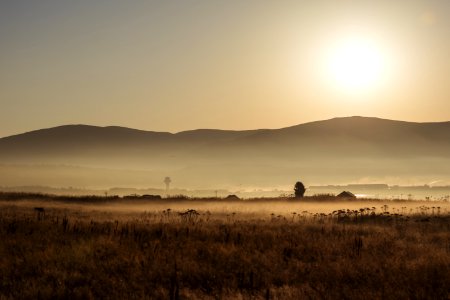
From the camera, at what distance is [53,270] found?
13938mm

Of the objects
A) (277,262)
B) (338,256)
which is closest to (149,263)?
(277,262)

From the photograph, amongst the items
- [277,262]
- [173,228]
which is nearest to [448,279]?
[277,262]

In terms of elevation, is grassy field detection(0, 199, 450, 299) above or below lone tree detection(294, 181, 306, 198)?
below

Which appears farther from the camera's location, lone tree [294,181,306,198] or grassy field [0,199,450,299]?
lone tree [294,181,306,198]

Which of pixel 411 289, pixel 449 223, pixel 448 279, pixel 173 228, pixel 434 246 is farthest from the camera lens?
pixel 449 223

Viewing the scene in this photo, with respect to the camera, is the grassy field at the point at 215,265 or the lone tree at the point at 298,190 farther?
the lone tree at the point at 298,190

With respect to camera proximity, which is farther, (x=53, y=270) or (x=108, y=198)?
(x=108, y=198)

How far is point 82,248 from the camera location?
16.5 meters

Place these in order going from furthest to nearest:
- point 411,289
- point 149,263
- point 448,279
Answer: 1. point 149,263
2. point 448,279
3. point 411,289

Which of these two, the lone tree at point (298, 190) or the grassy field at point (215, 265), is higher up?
the lone tree at point (298, 190)

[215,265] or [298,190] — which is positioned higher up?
[298,190]

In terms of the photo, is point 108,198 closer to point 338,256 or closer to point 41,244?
point 41,244

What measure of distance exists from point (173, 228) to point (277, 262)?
7663 millimetres

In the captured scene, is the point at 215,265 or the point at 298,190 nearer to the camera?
the point at 215,265
